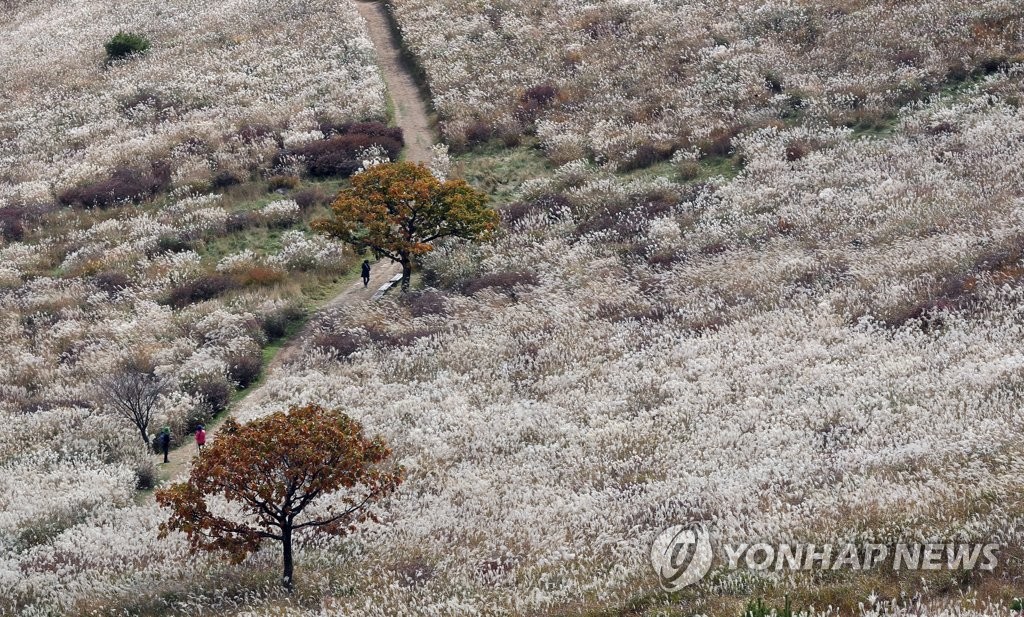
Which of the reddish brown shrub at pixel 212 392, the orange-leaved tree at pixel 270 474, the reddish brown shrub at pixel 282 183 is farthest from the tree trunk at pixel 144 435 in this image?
the reddish brown shrub at pixel 282 183

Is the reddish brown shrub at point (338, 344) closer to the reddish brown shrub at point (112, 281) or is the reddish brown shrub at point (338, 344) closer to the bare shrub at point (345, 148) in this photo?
the reddish brown shrub at point (112, 281)

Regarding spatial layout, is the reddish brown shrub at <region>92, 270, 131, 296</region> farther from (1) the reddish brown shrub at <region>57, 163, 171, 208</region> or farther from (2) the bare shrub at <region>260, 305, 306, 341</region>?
(1) the reddish brown shrub at <region>57, 163, 171, 208</region>

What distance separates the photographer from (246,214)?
30.5 metres

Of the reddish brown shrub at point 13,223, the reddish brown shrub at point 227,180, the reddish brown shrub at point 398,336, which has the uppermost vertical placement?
the reddish brown shrub at point 13,223

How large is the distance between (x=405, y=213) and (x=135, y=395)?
936 centimetres

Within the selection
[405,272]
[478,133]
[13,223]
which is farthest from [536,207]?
[13,223]

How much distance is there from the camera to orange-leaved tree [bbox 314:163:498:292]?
24656mm

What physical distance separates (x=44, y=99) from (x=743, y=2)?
35.0m

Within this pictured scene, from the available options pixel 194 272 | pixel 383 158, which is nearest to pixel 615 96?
pixel 383 158

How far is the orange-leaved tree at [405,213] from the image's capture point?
24.7 m

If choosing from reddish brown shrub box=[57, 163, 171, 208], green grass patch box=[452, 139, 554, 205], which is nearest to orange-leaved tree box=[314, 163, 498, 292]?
green grass patch box=[452, 139, 554, 205]

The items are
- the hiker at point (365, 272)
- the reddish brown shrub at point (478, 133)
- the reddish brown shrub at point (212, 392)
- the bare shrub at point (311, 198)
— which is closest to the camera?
the reddish brown shrub at point (212, 392)

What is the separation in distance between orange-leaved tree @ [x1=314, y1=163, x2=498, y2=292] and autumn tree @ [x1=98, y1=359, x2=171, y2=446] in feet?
22.7

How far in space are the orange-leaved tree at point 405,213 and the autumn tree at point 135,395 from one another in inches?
272
